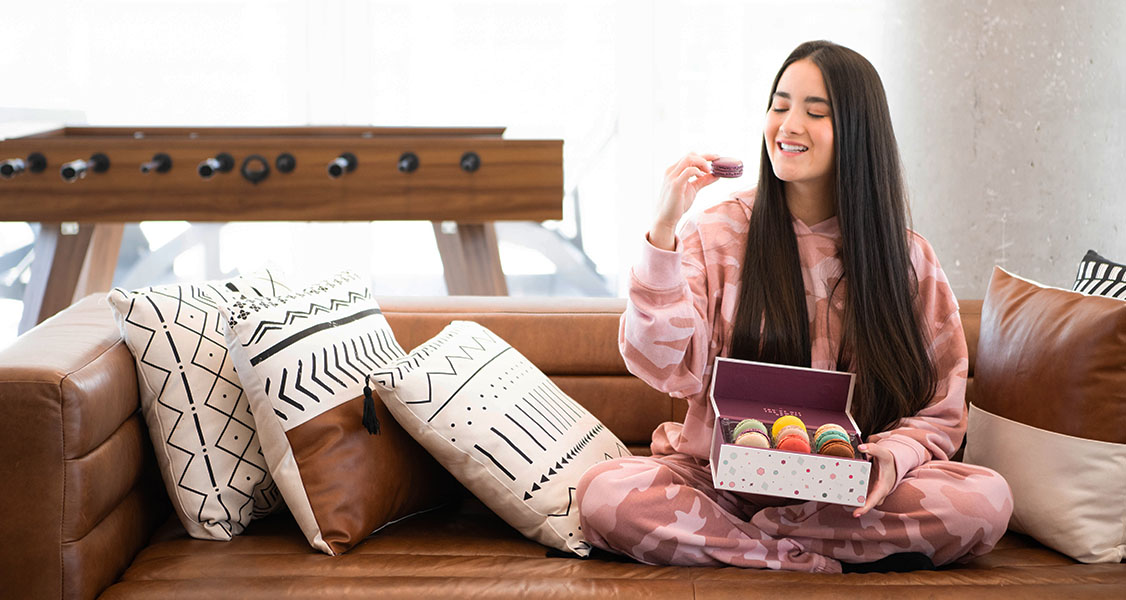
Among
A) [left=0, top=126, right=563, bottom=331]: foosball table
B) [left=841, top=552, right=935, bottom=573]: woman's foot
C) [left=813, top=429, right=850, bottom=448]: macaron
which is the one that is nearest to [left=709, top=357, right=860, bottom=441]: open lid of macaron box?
[left=813, top=429, right=850, bottom=448]: macaron

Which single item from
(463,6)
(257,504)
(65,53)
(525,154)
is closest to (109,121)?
(65,53)

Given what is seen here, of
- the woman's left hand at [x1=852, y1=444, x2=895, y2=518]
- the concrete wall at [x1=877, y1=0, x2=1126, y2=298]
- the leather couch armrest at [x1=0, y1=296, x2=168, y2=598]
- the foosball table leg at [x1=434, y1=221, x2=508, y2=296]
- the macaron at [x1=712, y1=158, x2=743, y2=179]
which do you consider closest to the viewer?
the leather couch armrest at [x1=0, y1=296, x2=168, y2=598]

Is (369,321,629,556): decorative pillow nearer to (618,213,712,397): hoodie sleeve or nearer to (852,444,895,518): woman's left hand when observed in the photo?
(618,213,712,397): hoodie sleeve

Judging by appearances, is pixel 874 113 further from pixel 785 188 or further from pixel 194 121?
pixel 194 121

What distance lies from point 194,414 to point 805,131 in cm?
107

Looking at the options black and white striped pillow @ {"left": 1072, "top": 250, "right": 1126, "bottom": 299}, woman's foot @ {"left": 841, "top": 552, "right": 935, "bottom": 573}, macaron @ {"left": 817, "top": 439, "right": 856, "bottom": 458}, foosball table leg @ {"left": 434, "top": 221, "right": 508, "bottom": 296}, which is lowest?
woman's foot @ {"left": 841, "top": 552, "right": 935, "bottom": 573}

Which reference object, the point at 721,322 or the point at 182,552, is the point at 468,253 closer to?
the point at 721,322

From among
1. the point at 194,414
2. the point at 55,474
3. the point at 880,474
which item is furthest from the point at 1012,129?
the point at 55,474

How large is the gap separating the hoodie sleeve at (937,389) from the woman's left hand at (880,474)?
0.01 metres

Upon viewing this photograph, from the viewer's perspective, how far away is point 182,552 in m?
1.52

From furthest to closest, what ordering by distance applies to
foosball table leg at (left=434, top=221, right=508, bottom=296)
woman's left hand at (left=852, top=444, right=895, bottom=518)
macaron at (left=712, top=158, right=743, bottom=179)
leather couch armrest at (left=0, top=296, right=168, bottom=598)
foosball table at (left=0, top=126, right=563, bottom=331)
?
foosball table leg at (left=434, top=221, right=508, bottom=296)
foosball table at (left=0, top=126, right=563, bottom=331)
macaron at (left=712, top=158, right=743, bottom=179)
woman's left hand at (left=852, top=444, right=895, bottom=518)
leather couch armrest at (left=0, top=296, right=168, bottom=598)

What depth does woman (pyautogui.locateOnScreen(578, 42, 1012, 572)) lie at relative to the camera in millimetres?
1492

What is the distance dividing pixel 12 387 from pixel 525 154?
154 centimetres

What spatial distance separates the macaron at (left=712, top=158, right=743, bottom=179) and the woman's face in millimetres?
108
